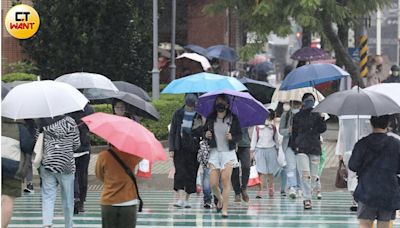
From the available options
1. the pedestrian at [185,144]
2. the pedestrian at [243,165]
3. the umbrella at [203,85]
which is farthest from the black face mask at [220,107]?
the pedestrian at [243,165]

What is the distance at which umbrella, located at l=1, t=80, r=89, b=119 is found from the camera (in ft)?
31.1

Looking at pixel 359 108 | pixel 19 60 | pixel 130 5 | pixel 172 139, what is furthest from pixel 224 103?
pixel 19 60

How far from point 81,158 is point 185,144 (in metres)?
1.78

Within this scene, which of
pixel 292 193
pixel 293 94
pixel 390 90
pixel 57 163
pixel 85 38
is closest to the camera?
Result: pixel 390 90

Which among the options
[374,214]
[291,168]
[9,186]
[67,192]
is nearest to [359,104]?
[374,214]

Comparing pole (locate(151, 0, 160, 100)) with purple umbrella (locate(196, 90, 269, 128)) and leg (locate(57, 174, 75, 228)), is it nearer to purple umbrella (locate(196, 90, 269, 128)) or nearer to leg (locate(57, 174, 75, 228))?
purple umbrella (locate(196, 90, 269, 128))

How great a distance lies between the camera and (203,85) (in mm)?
13789

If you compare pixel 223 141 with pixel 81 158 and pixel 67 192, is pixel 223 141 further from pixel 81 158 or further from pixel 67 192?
pixel 67 192

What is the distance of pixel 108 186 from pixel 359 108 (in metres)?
3.10

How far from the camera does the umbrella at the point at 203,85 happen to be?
44.8 ft

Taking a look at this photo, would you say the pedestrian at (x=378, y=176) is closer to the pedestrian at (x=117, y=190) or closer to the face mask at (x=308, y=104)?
the pedestrian at (x=117, y=190)

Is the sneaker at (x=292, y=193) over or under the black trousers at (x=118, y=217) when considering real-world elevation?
under

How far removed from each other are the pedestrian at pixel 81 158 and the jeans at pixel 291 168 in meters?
3.56

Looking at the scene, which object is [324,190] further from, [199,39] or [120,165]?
[199,39]
